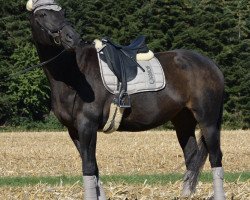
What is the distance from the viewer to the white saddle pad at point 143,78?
8148 millimetres

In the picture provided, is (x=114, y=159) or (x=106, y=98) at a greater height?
(x=106, y=98)

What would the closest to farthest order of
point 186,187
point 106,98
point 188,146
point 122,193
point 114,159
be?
point 106,98 → point 186,187 → point 188,146 → point 122,193 → point 114,159

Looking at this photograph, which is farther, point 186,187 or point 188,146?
point 188,146

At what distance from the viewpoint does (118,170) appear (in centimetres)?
1783

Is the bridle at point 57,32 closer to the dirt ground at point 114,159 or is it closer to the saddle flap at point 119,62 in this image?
the saddle flap at point 119,62

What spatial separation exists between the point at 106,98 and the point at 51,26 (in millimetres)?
1137

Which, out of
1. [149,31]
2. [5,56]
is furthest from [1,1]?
[149,31]

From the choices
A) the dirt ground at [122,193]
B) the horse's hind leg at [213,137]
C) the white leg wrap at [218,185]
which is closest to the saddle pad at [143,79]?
the horse's hind leg at [213,137]

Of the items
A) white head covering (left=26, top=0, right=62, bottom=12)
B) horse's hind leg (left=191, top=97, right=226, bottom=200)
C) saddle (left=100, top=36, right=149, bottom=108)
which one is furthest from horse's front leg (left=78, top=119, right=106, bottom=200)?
horse's hind leg (left=191, top=97, right=226, bottom=200)

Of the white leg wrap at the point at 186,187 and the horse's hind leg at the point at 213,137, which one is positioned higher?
the horse's hind leg at the point at 213,137

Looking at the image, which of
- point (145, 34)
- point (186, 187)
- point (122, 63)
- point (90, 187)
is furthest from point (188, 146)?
point (145, 34)

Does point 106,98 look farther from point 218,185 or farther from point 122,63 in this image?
point 218,185

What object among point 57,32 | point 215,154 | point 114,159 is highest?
point 57,32

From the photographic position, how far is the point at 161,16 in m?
51.9
